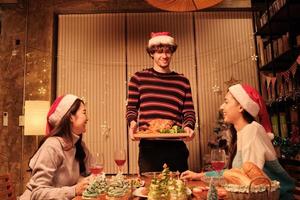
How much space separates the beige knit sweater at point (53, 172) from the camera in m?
1.40

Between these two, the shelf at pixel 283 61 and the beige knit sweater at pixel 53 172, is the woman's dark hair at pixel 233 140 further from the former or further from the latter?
the shelf at pixel 283 61

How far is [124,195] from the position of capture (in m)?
1.31

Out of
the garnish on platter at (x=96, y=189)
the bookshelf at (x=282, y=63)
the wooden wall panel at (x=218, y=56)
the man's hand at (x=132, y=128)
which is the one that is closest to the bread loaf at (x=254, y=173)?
the garnish on platter at (x=96, y=189)

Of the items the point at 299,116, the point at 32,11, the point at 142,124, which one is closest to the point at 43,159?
the point at 142,124

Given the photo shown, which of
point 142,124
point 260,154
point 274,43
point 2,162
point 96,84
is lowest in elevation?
point 2,162

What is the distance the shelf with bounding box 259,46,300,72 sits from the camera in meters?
3.45

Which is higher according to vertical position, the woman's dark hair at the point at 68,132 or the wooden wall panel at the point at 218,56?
the wooden wall panel at the point at 218,56

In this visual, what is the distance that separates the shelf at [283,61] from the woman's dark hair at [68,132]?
2656mm

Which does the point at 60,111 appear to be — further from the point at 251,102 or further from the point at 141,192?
the point at 251,102

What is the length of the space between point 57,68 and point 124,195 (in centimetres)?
386

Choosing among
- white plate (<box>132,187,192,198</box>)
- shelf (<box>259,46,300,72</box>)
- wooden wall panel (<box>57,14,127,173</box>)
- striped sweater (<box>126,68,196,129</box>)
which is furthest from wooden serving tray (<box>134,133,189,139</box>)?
wooden wall panel (<box>57,14,127,173</box>)

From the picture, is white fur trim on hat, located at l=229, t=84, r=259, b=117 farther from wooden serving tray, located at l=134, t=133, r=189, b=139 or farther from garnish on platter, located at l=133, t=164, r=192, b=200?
garnish on platter, located at l=133, t=164, r=192, b=200

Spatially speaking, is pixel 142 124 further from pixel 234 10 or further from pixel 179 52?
pixel 234 10

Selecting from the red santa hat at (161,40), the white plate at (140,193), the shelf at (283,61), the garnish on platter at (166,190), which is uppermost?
the shelf at (283,61)
